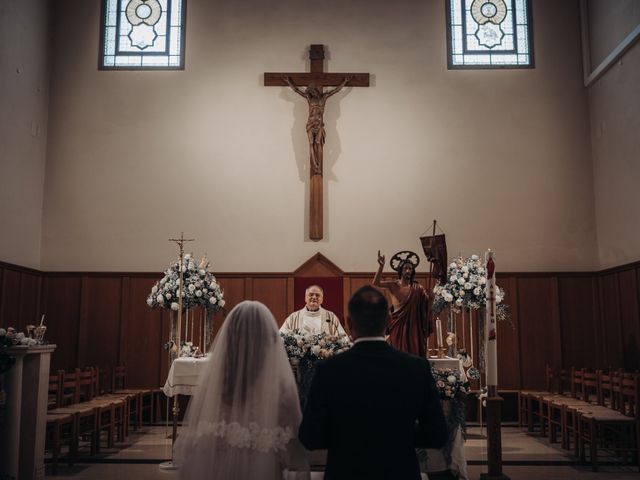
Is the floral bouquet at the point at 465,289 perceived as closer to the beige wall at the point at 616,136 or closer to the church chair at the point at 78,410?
the beige wall at the point at 616,136

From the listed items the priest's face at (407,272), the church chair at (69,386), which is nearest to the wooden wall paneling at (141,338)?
the church chair at (69,386)

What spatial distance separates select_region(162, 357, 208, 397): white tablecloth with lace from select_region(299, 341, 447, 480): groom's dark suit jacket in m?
5.27

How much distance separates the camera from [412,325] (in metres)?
7.23

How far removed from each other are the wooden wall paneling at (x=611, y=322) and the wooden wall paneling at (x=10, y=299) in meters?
10.3

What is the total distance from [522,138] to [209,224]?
20.2ft

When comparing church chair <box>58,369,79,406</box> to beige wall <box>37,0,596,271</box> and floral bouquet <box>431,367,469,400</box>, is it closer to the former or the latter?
Result: beige wall <box>37,0,596,271</box>

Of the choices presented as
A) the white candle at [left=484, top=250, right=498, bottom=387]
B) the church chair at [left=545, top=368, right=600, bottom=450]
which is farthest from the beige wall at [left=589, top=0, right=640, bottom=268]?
the white candle at [left=484, top=250, right=498, bottom=387]

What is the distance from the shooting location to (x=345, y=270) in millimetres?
11539

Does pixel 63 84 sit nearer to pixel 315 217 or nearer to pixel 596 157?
pixel 315 217

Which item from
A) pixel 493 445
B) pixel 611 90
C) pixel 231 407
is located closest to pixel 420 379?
pixel 231 407

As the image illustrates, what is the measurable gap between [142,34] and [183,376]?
7.65 meters

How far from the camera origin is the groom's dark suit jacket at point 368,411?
2.62m

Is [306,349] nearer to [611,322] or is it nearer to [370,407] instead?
[370,407]

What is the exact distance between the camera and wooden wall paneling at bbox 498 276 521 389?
442 inches
